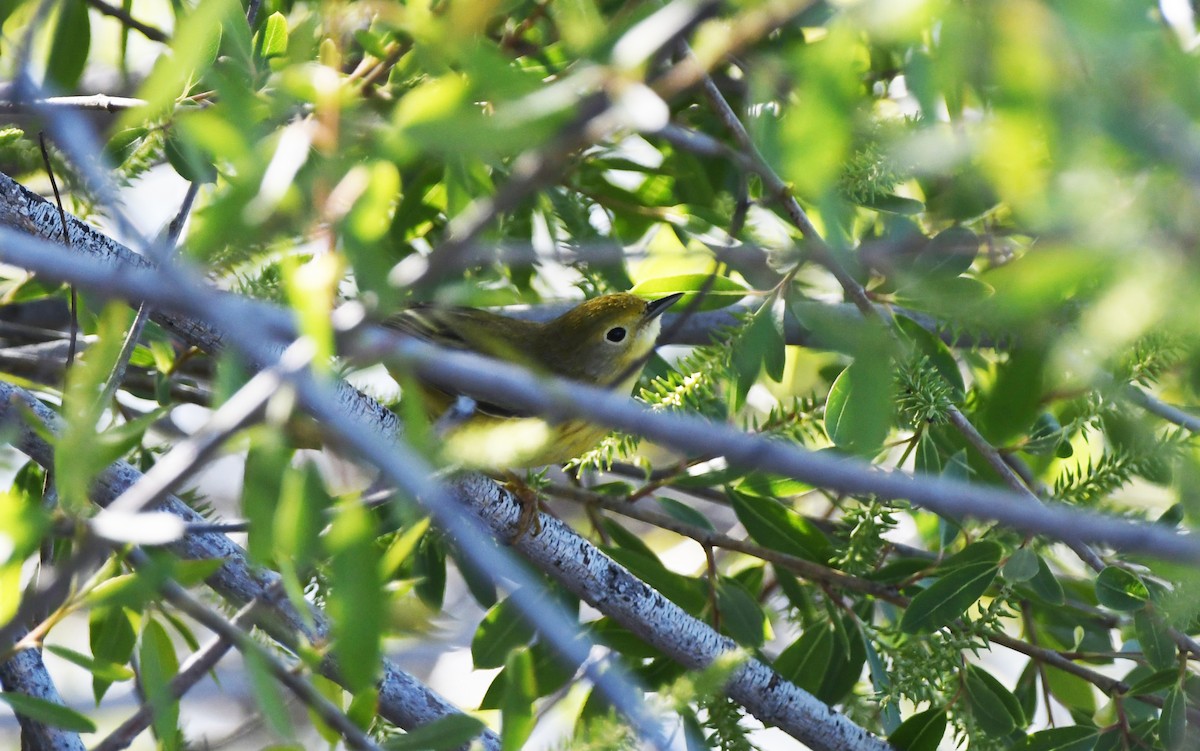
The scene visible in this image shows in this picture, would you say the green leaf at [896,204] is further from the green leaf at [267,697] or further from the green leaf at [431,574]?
the green leaf at [267,697]

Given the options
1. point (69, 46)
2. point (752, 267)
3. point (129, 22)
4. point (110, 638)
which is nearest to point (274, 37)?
point (129, 22)

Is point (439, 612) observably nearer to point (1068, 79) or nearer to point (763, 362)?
point (763, 362)

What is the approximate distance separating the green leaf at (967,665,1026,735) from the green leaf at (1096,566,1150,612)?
36 cm

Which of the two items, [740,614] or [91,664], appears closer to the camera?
[91,664]

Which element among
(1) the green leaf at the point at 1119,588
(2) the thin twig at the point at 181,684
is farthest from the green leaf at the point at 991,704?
(2) the thin twig at the point at 181,684

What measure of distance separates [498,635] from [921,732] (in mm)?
948

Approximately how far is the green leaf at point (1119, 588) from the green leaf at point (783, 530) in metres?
0.65

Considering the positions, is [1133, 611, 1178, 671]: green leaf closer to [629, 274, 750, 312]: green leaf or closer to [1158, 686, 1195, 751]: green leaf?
[1158, 686, 1195, 751]: green leaf

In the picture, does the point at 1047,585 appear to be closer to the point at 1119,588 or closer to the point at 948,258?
the point at 1119,588

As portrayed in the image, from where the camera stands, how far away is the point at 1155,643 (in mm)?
2076

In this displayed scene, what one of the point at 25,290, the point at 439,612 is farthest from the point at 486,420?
the point at 25,290

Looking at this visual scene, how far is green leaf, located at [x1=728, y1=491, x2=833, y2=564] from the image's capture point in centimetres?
257

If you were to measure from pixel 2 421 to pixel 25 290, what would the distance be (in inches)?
33.3

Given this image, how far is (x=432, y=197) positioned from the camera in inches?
112
